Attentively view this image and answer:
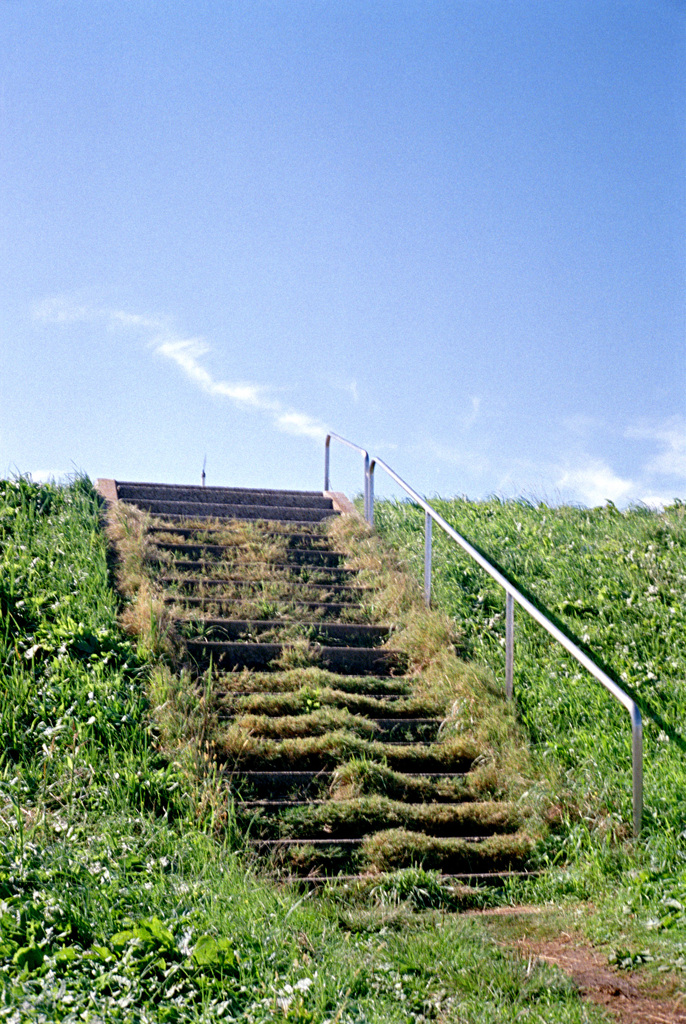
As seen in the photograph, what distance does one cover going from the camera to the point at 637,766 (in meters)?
5.90

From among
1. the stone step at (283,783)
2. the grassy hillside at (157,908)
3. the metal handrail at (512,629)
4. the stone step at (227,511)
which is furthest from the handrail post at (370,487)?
the stone step at (283,783)

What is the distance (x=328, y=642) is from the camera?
8852 millimetres

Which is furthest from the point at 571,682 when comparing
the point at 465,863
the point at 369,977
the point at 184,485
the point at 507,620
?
the point at 184,485

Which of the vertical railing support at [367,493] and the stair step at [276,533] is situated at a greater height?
the vertical railing support at [367,493]

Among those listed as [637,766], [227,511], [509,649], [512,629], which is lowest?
[637,766]

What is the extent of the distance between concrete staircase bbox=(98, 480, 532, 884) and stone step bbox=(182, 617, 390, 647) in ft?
0.04

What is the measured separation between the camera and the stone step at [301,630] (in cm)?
864

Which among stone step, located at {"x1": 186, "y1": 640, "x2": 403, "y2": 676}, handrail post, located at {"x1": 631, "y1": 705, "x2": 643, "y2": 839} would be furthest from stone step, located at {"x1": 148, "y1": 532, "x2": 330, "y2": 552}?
handrail post, located at {"x1": 631, "y1": 705, "x2": 643, "y2": 839}

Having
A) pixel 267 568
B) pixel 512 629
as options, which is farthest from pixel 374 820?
pixel 267 568

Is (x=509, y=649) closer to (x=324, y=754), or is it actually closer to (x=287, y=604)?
(x=324, y=754)

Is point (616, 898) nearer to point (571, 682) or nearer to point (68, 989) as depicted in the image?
point (571, 682)

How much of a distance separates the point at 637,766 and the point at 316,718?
2.50 metres

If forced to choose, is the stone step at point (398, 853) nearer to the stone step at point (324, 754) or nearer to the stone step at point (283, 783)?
the stone step at point (283, 783)

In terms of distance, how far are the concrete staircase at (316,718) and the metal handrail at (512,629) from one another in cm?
73
